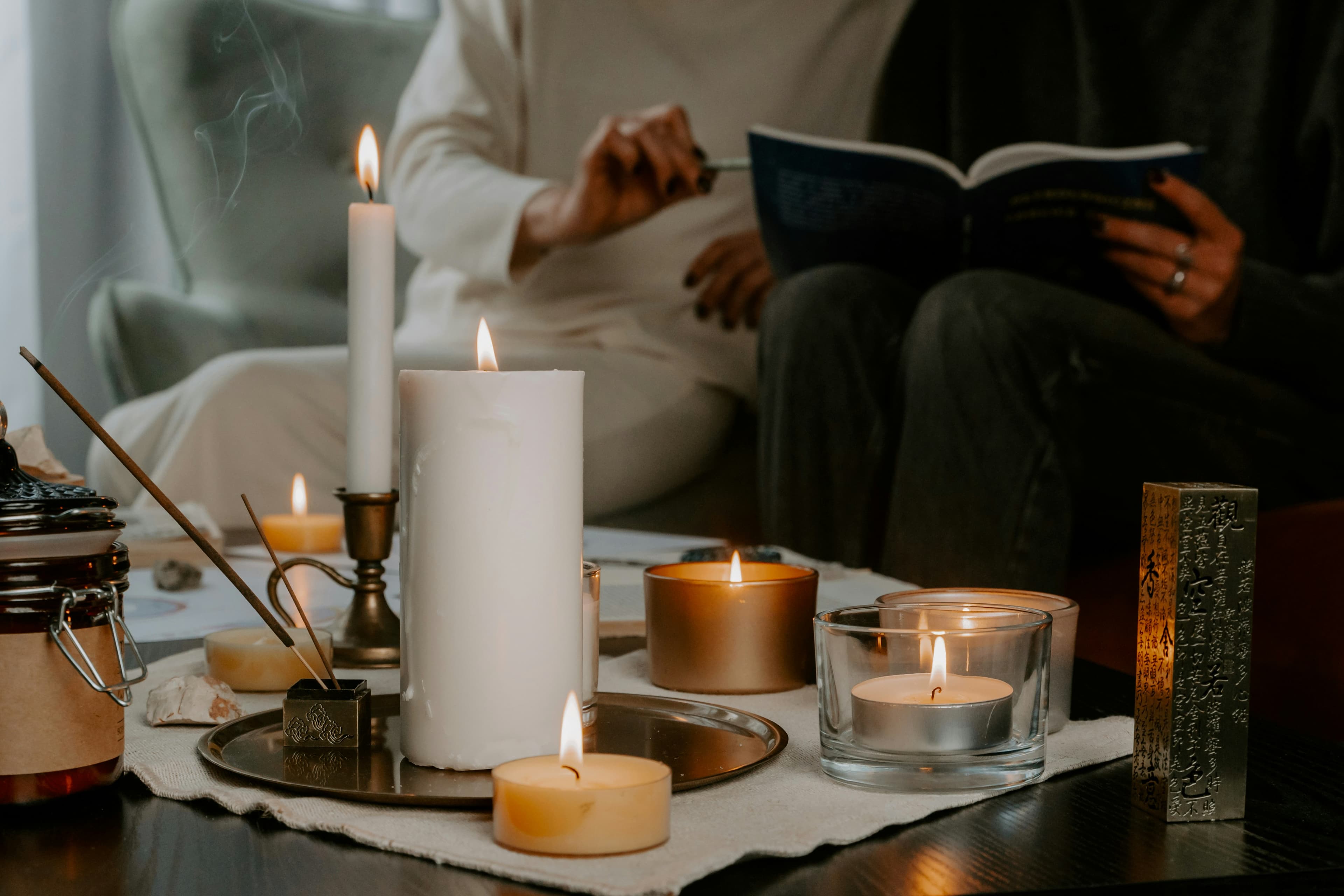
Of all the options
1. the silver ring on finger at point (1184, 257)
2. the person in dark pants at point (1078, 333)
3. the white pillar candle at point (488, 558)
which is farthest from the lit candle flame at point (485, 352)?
the silver ring on finger at point (1184, 257)

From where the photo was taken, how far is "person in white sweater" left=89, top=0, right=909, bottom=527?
1.50 m

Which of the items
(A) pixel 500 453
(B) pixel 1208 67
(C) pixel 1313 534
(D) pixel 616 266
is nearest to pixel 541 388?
(A) pixel 500 453

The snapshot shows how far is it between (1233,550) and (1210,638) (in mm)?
26

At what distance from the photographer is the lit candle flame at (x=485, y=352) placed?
1.19 feet

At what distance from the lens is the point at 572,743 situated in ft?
1.02

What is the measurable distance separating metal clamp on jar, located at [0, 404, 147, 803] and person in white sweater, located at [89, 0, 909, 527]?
1129mm

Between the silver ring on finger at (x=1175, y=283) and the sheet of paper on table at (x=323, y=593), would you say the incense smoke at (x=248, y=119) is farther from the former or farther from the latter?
the silver ring on finger at (x=1175, y=283)

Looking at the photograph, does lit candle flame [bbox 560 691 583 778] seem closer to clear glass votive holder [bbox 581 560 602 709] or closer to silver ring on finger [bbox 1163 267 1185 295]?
clear glass votive holder [bbox 581 560 602 709]

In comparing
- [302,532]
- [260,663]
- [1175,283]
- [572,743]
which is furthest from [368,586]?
[1175,283]

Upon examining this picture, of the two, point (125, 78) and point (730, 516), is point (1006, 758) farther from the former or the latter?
point (125, 78)

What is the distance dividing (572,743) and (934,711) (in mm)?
107

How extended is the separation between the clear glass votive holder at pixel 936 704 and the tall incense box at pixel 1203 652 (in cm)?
4

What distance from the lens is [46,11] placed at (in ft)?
4.68

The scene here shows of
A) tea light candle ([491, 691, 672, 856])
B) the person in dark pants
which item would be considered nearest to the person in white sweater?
the person in dark pants
